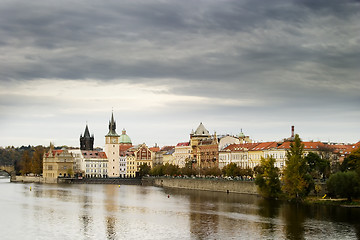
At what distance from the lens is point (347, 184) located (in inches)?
3041

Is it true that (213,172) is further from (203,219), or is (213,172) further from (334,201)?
(203,219)

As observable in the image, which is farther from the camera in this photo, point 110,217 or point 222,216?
point 110,217

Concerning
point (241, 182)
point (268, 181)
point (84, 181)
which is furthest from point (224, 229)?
point (84, 181)

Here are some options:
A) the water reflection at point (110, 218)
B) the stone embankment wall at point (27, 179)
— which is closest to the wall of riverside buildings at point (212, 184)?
the water reflection at point (110, 218)

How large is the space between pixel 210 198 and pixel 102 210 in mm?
24342

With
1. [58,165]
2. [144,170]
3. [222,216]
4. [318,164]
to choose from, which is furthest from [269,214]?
[58,165]

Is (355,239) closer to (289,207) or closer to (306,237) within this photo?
(306,237)

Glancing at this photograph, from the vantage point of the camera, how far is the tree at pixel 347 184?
77000mm

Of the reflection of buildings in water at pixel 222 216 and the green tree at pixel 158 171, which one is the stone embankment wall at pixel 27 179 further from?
the reflection of buildings in water at pixel 222 216

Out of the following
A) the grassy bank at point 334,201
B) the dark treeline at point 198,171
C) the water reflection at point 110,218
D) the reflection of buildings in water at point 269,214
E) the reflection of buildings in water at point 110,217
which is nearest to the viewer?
the water reflection at point 110,218

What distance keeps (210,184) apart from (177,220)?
53.2m

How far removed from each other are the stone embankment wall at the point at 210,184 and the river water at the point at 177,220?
44.0 ft

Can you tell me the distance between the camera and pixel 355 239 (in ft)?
180

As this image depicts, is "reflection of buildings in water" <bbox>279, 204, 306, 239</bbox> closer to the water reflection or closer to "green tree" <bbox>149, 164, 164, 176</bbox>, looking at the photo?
the water reflection
